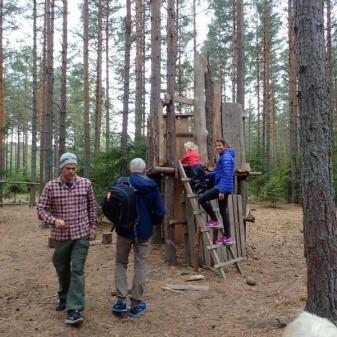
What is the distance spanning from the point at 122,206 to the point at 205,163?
12.7 feet

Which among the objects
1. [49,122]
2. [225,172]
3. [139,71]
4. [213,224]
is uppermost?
[139,71]

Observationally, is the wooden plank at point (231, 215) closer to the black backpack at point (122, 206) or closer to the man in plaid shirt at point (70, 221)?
the black backpack at point (122, 206)

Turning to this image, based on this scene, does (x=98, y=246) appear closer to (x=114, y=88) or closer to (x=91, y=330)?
(x=91, y=330)

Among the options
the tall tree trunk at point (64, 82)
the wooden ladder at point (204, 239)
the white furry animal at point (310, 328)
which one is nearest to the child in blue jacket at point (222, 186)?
the wooden ladder at point (204, 239)

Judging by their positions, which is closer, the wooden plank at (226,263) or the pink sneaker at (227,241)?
the wooden plank at (226,263)

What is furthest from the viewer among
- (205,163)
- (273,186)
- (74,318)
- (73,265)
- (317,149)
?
(273,186)

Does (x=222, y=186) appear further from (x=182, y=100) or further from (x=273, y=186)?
(x=273, y=186)

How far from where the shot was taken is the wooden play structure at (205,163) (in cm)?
798

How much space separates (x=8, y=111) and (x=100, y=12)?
621 inches

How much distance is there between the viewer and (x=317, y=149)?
4629mm

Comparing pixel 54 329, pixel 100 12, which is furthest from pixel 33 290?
pixel 100 12

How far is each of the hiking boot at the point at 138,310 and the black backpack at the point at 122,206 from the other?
1062mm

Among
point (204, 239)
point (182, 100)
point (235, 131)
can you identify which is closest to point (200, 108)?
point (182, 100)

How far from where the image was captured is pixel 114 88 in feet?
103
